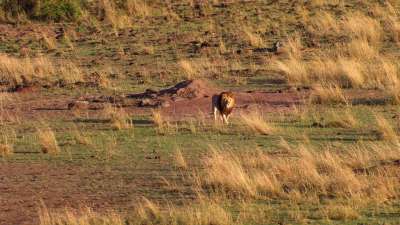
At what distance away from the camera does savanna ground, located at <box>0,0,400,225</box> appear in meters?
12.2

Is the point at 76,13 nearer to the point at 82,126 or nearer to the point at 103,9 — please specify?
the point at 103,9

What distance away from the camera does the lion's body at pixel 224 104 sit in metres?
17.8

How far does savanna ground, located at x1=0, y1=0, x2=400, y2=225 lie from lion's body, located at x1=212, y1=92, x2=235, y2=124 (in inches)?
8.6

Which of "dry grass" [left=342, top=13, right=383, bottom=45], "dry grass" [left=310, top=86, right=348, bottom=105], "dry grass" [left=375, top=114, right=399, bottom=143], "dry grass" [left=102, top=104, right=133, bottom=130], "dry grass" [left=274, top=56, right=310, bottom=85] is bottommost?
"dry grass" [left=342, top=13, right=383, bottom=45]

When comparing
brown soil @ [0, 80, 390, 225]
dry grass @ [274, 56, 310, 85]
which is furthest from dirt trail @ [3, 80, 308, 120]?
dry grass @ [274, 56, 310, 85]

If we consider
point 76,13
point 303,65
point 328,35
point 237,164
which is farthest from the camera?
point 76,13

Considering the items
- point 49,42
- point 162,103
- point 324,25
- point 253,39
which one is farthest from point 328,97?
point 49,42

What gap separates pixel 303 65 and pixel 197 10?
10735 mm

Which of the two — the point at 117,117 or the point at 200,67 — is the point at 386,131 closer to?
the point at 117,117

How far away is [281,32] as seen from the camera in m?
31.0

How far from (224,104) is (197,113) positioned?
6.53 feet

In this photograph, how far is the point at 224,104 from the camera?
702 inches

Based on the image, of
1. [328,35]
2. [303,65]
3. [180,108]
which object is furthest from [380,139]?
[328,35]

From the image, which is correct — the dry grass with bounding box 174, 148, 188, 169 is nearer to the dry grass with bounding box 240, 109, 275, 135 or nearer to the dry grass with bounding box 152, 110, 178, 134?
the dry grass with bounding box 240, 109, 275, 135
